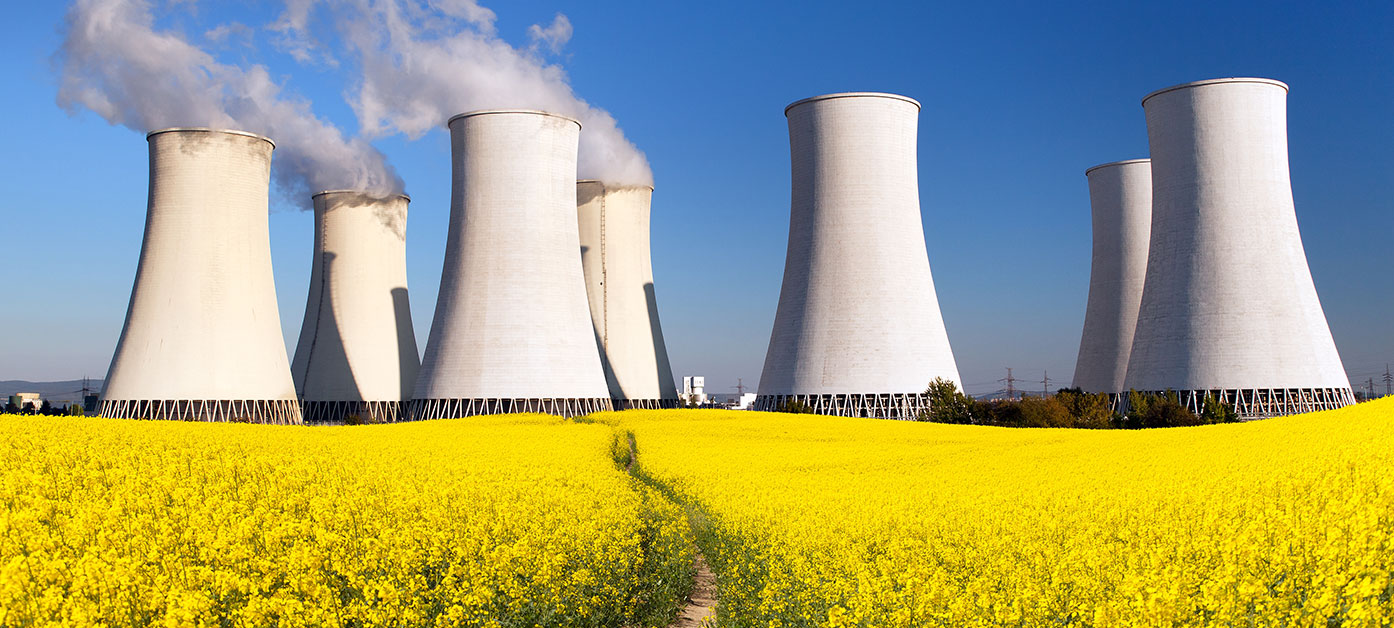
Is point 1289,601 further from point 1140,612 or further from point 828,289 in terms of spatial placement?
point 828,289

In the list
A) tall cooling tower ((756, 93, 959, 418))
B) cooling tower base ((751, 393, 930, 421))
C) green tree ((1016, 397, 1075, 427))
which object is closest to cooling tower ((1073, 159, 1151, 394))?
green tree ((1016, 397, 1075, 427))

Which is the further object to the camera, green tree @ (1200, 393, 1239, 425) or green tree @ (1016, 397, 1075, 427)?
green tree @ (1016, 397, 1075, 427)

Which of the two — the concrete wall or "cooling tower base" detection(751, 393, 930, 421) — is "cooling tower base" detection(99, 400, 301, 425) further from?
the concrete wall

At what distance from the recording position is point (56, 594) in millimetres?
3916

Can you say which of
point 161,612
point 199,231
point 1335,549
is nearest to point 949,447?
point 1335,549

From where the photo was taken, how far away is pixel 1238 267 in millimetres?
30281

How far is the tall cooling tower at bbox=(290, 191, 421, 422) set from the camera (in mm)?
42031

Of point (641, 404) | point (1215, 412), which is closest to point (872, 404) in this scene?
point (1215, 412)

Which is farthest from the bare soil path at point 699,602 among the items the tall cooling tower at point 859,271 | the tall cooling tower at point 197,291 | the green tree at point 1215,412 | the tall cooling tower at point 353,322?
the tall cooling tower at point 353,322

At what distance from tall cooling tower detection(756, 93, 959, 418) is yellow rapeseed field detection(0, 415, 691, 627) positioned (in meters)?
21.5

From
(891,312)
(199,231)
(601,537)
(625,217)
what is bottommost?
(601,537)

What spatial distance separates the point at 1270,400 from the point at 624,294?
25.3 m

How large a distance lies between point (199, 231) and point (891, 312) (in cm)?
2154

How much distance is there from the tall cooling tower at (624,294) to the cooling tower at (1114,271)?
60.4 feet
